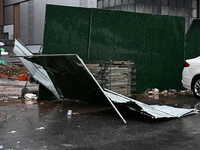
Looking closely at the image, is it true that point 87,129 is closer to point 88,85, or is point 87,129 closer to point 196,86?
point 88,85

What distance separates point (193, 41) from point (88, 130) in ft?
30.9

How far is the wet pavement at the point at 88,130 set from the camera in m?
5.39

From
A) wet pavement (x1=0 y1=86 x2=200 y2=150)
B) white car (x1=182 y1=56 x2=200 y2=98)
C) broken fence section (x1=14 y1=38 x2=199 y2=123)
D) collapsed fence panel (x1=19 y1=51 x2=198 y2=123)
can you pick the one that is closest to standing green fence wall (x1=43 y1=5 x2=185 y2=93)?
white car (x1=182 y1=56 x2=200 y2=98)

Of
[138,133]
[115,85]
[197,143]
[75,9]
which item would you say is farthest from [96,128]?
[75,9]

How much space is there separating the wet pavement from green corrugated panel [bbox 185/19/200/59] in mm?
6492

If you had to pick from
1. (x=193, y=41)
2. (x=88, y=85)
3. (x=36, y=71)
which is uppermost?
(x=193, y=41)

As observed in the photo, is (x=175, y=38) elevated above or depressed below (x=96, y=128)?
above

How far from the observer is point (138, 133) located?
6.21 metres

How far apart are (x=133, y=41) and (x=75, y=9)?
2.77 meters

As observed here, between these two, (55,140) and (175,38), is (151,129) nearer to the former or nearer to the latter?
(55,140)

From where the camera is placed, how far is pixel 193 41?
14.4 metres

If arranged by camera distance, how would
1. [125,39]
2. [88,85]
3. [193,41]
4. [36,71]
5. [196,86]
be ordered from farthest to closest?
1. [193,41]
2. [125,39]
3. [196,86]
4. [36,71]
5. [88,85]

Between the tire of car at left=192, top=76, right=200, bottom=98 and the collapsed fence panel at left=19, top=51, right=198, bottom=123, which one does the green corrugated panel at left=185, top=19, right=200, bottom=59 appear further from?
the collapsed fence panel at left=19, top=51, right=198, bottom=123

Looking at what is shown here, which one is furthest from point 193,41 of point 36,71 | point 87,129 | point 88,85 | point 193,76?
point 87,129
